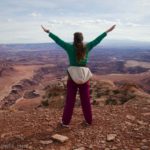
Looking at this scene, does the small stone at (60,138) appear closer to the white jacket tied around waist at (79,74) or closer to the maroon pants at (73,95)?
the maroon pants at (73,95)

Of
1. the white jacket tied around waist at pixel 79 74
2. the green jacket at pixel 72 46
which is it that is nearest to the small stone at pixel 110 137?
the white jacket tied around waist at pixel 79 74

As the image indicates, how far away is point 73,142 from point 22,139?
93 centimetres

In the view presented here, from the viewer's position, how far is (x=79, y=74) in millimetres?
6219

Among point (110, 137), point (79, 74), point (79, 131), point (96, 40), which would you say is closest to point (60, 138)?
point (79, 131)

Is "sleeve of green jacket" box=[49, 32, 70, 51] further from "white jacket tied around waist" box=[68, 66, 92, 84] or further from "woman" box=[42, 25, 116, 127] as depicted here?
"white jacket tied around waist" box=[68, 66, 92, 84]

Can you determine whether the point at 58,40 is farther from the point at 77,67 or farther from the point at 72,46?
the point at 77,67

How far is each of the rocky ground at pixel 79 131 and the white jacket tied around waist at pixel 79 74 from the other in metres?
0.96

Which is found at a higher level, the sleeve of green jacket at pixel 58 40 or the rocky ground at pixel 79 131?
the sleeve of green jacket at pixel 58 40

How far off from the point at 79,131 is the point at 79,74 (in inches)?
42.8

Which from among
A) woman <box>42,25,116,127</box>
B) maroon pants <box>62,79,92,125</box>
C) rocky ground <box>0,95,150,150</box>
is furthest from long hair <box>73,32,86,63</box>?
rocky ground <box>0,95,150,150</box>

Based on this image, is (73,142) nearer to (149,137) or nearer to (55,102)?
(149,137)

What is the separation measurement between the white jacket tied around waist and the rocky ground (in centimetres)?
96

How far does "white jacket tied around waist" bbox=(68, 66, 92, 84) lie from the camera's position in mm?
6211

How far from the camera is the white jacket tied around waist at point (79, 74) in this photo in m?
6.21
